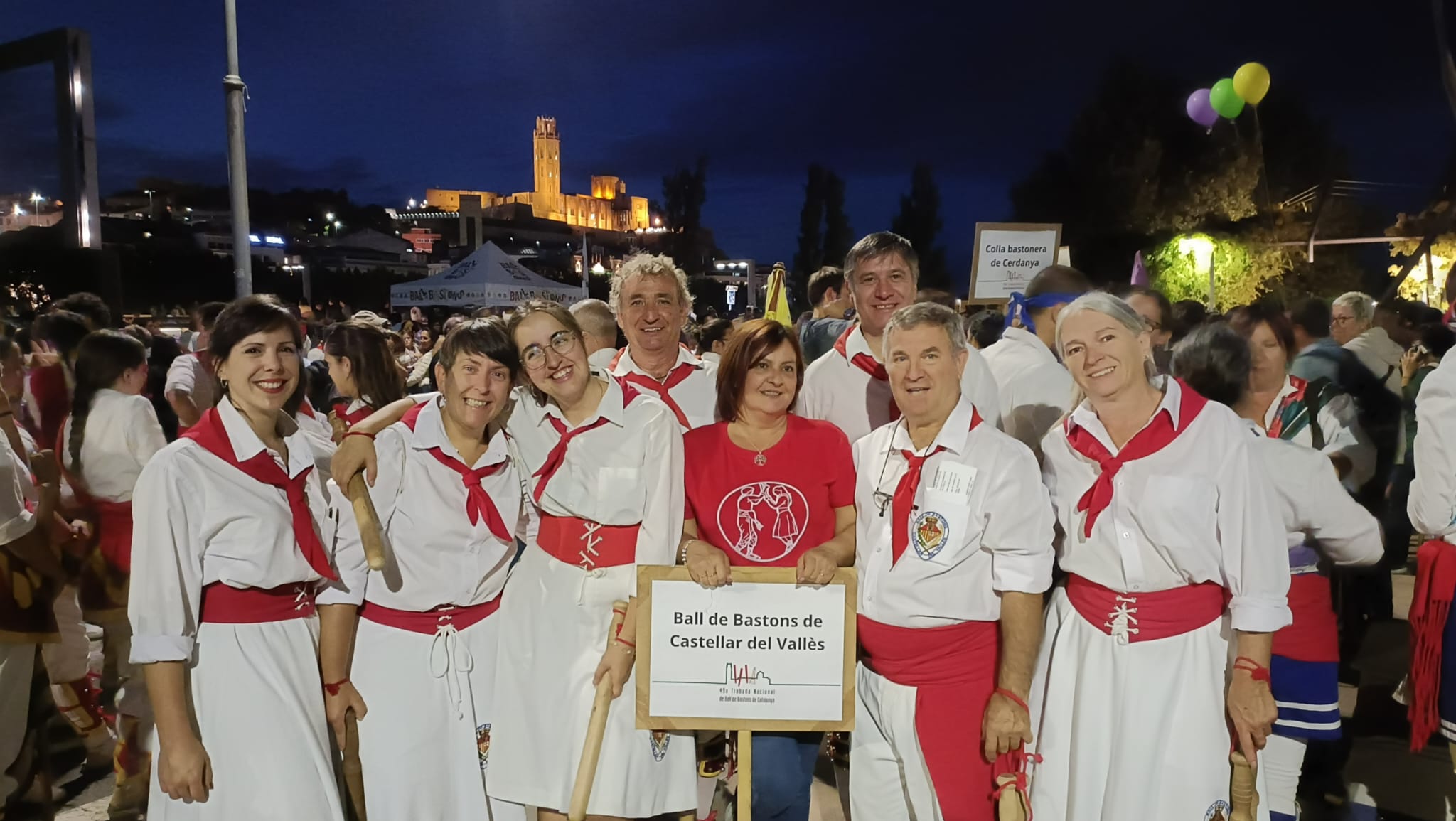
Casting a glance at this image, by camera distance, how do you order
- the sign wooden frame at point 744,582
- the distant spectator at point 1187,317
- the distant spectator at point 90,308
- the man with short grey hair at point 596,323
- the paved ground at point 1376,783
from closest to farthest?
1. the sign wooden frame at point 744,582
2. the paved ground at point 1376,783
3. the man with short grey hair at point 596,323
4. the distant spectator at point 90,308
5. the distant spectator at point 1187,317

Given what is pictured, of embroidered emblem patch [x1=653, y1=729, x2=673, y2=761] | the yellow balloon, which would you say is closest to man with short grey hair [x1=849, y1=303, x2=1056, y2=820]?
embroidered emblem patch [x1=653, y1=729, x2=673, y2=761]

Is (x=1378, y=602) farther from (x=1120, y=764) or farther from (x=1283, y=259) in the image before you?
(x=1283, y=259)

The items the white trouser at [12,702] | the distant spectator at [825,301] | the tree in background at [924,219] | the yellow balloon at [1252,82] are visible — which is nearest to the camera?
the white trouser at [12,702]

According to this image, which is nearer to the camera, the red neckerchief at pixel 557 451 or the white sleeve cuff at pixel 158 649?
the white sleeve cuff at pixel 158 649

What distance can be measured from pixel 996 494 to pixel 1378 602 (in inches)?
215

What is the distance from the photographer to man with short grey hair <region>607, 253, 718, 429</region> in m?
4.15

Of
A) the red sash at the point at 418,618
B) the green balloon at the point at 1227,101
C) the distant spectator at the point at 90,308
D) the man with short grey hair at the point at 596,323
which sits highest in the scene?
the green balloon at the point at 1227,101

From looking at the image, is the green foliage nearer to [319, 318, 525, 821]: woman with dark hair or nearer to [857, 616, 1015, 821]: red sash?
[857, 616, 1015, 821]: red sash

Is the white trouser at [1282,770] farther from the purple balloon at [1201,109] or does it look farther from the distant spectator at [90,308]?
the purple balloon at [1201,109]

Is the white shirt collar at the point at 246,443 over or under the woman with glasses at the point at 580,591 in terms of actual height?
over

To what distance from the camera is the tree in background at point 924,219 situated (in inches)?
1754

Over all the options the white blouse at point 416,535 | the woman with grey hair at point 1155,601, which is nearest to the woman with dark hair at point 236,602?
the white blouse at point 416,535

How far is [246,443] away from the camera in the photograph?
8.92ft

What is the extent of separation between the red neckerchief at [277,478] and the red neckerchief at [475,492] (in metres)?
0.40
